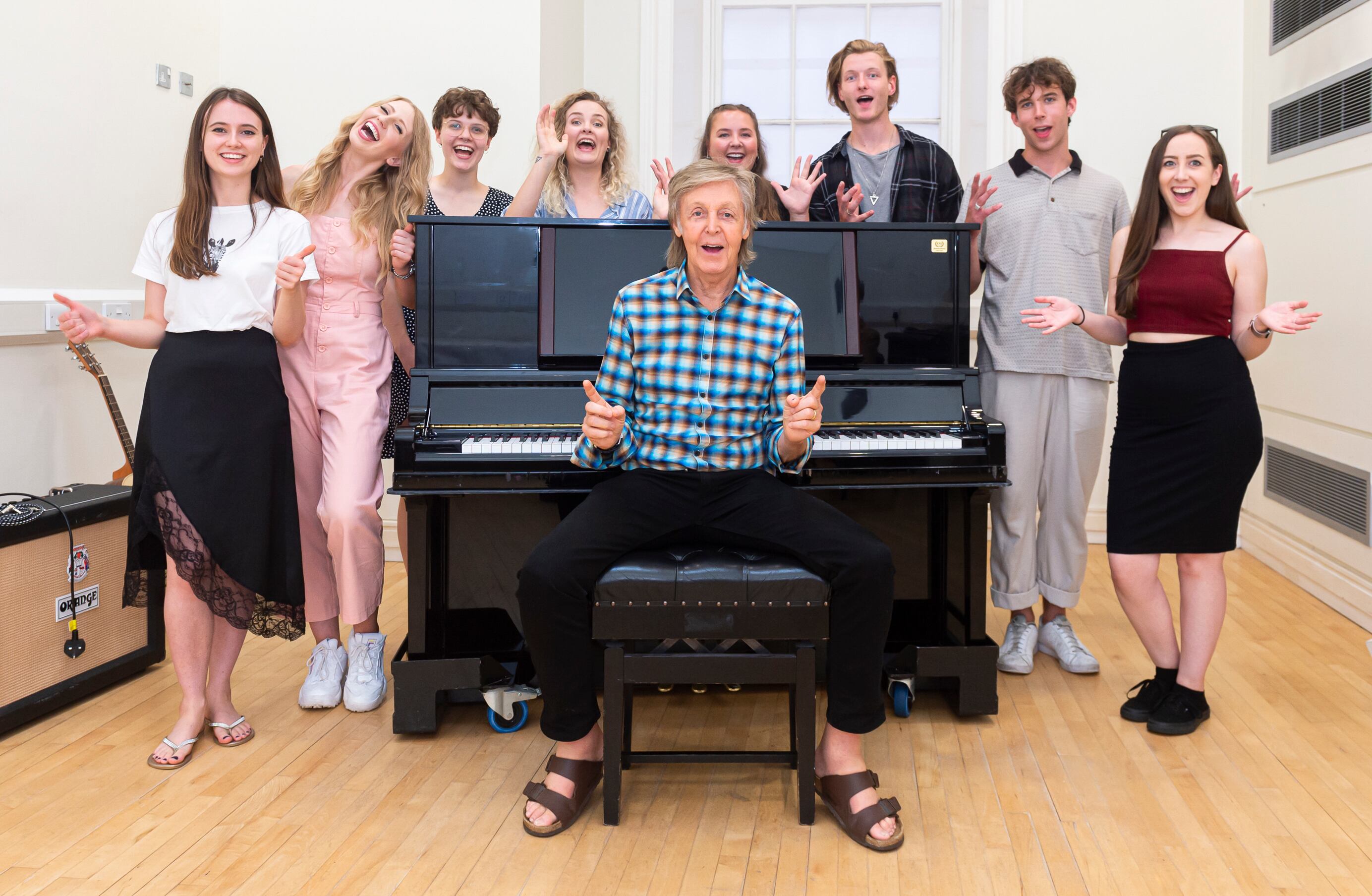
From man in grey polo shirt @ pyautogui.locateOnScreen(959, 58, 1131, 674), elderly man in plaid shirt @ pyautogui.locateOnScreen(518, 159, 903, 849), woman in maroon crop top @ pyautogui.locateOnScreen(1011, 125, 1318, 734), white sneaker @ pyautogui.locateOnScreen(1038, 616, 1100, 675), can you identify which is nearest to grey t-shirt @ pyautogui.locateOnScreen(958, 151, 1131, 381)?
man in grey polo shirt @ pyautogui.locateOnScreen(959, 58, 1131, 674)

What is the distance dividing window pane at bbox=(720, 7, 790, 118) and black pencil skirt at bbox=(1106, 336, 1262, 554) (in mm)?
2998

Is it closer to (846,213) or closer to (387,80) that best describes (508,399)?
(846,213)

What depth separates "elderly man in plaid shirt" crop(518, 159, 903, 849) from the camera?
2158 millimetres

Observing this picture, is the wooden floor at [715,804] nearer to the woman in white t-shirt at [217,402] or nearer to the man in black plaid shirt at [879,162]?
the woman in white t-shirt at [217,402]

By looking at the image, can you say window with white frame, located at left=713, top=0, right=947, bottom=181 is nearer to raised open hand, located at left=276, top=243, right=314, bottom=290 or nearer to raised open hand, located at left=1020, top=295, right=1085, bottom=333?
Result: raised open hand, located at left=1020, top=295, right=1085, bottom=333

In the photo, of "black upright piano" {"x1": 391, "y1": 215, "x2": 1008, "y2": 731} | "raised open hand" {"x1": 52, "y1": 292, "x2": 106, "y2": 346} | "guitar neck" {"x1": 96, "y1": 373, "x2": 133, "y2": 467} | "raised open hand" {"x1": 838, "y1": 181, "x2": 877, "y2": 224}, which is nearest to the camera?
"raised open hand" {"x1": 52, "y1": 292, "x2": 106, "y2": 346}

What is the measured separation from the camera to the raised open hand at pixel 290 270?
2.47 m

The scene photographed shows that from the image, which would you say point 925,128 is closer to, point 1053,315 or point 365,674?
point 1053,315

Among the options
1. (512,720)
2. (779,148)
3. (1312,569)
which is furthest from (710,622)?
(779,148)

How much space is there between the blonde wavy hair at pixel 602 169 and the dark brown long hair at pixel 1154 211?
1.43m

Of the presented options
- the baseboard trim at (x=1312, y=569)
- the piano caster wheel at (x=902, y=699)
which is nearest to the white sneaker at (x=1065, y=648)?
the piano caster wheel at (x=902, y=699)

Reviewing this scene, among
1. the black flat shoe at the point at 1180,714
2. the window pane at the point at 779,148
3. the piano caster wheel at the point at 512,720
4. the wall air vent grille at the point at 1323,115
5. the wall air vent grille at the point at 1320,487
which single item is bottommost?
the piano caster wheel at the point at 512,720

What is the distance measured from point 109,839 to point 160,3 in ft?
10.6

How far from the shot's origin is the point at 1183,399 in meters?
2.62
